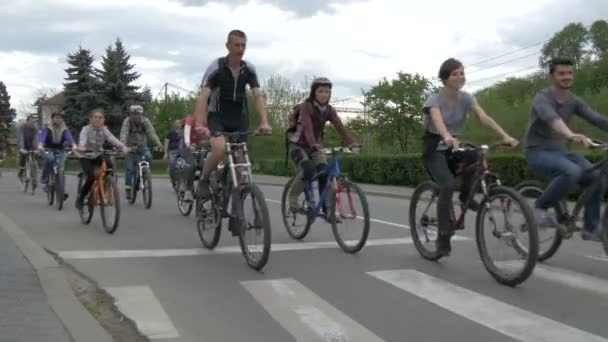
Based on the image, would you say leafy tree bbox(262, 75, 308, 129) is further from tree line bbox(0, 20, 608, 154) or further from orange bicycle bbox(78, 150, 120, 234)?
orange bicycle bbox(78, 150, 120, 234)

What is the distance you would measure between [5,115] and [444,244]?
10006cm

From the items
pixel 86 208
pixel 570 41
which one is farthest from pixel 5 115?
pixel 86 208

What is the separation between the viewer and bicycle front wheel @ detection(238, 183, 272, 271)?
243 inches

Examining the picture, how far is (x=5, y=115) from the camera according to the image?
9688 cm

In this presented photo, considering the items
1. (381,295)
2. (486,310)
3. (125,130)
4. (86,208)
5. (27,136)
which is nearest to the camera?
(486,310)

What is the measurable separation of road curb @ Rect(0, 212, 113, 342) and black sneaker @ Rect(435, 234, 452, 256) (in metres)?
3.23

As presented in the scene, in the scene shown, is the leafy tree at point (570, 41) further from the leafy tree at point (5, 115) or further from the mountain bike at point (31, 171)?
the leafy tree at point (5, 115)

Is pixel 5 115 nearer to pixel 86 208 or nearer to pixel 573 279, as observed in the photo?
pixel 86 208

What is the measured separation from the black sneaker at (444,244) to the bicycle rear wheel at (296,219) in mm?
1784

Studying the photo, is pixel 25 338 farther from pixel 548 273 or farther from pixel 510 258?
pixel 548 273

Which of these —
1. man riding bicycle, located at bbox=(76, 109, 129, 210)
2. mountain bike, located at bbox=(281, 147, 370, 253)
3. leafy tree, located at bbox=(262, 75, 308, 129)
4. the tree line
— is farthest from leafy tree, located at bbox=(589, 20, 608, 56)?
mountain bike, located at bbox=(281, 147, 370, 253)

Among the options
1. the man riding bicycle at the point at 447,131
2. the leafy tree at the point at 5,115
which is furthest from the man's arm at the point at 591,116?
the leafy tree at the point at 5,115

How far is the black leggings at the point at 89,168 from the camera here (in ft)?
31.1

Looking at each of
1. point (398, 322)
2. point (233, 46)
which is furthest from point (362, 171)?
point (398, 322)
